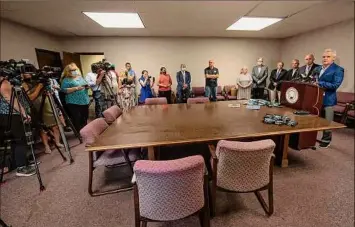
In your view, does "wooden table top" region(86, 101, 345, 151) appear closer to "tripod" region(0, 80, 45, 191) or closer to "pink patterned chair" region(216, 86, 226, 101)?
"tripod" region(0, 80, 45, 191)

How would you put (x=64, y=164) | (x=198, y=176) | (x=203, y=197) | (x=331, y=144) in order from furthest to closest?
1. (x=331, y=144)
2. (x=64, y=164)
3. (x=203, y=197)
4. (x=198, y=176)

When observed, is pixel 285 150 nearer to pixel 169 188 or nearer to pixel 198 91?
pixel 169 188

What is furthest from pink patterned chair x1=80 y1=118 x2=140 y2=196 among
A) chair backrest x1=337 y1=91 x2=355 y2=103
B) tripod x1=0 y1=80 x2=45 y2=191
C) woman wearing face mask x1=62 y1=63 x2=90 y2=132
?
chair backrest x1=337 y1=91 x2=355 y2=103

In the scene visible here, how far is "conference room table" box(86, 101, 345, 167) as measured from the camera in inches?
52.6

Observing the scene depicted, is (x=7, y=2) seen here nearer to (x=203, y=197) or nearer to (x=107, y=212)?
(x=203, y=197)

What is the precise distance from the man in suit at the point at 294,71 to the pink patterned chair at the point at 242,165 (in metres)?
0.79

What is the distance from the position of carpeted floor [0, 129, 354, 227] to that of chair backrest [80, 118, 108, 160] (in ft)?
1.19

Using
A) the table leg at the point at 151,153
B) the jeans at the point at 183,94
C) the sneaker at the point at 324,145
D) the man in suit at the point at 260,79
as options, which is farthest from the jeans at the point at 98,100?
the jeans at the point at 183,94

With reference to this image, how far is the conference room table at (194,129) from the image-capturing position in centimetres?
134

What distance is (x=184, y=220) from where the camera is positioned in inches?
53.2

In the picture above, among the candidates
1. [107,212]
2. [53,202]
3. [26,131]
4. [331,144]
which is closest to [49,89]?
[26,131]

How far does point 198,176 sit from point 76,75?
0.93m

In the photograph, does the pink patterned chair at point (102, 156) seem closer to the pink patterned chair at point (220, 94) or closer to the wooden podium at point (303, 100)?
the wooden podium at point (303, 100)

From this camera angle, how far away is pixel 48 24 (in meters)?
0.99
